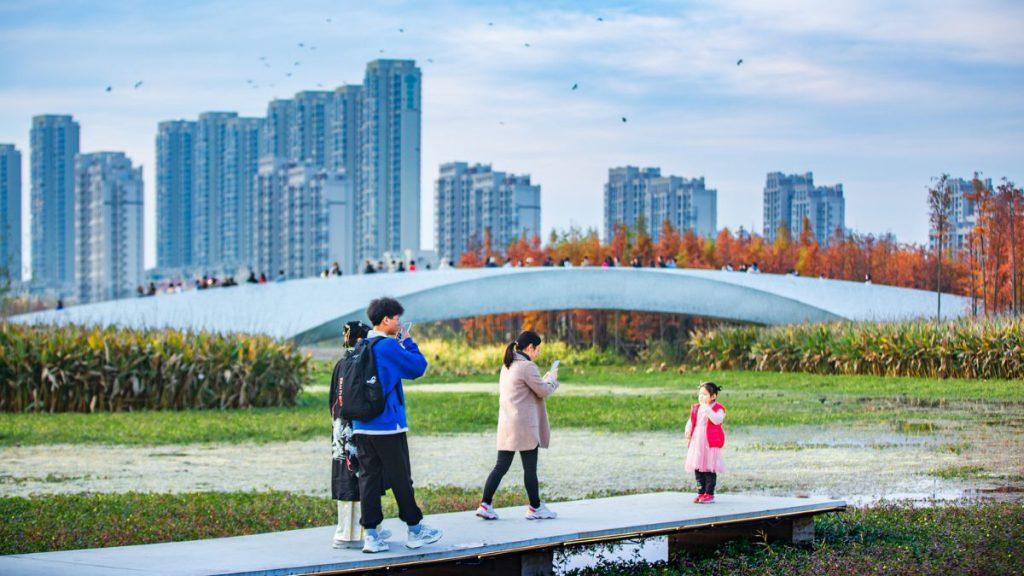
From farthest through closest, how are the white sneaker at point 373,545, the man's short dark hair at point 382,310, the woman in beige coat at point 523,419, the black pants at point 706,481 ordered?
the black pants at point 706,481
the woman in beige coat at point 523,419
the man's short dark hair at point 382,310
the white sneaker at point 373,545

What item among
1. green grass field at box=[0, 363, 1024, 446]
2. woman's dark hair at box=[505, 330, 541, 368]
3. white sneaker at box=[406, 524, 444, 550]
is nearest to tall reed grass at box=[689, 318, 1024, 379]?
green grass field at box=[0, 363, 1024, 446]

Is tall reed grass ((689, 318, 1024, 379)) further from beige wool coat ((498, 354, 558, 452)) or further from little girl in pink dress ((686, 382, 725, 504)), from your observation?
beige wool coat ((498, 354, 558, 452))

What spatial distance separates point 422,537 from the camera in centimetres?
635

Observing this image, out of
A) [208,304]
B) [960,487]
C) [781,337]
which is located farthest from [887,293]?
[960,487]

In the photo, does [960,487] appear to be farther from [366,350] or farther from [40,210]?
[40,210]

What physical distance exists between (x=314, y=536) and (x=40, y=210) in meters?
165

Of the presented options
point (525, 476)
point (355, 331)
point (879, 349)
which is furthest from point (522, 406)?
point (879, 349)

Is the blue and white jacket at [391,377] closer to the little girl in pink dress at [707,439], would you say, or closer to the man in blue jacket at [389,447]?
the man in blue jacket at [389,447]

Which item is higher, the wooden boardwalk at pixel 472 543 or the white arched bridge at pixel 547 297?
the white arched bridge at pixel 547 297

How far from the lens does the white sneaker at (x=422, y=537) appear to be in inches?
248

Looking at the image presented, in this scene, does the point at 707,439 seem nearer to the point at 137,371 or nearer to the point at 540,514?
the point at 540,514

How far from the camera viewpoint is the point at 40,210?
16162cm

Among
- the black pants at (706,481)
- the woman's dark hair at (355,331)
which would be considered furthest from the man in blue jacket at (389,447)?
the black pants at (706,481)

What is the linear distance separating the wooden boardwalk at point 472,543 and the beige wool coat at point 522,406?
42cm
